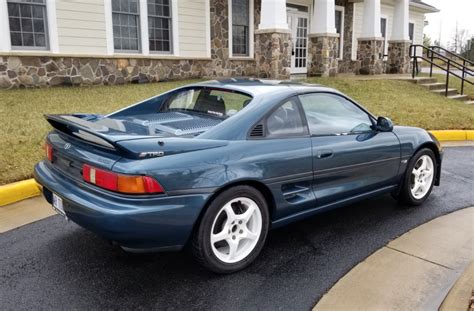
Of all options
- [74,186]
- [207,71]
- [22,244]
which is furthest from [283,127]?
[207,71]

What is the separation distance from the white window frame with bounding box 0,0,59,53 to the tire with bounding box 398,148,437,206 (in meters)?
9.69

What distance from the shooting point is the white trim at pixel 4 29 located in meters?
10.4

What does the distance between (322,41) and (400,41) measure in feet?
19.8

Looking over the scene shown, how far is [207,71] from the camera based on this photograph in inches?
592

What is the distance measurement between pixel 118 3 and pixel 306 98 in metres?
10.1

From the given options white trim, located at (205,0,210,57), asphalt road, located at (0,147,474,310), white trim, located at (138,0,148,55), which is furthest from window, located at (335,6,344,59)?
asphalt road, located at (0,147,474,310)

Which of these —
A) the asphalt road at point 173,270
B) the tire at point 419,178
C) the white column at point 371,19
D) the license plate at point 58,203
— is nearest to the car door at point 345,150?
the tire at point 419,178

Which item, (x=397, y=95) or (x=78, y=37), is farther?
(x=397, y=95)

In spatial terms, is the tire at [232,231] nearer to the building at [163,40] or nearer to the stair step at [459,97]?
the building at [163,40]

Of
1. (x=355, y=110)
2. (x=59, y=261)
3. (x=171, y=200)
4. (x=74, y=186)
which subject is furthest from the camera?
(x=355, y=110)

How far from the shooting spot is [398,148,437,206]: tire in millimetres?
4883

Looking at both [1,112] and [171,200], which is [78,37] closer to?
[1,112]

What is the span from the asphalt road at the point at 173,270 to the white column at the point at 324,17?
11905 millimetres

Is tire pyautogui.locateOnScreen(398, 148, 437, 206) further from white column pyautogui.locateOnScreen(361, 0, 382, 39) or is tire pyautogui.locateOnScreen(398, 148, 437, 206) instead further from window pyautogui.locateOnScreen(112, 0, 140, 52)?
white column pyautogui.locateOnScreen(361, 0, 382, 39)
